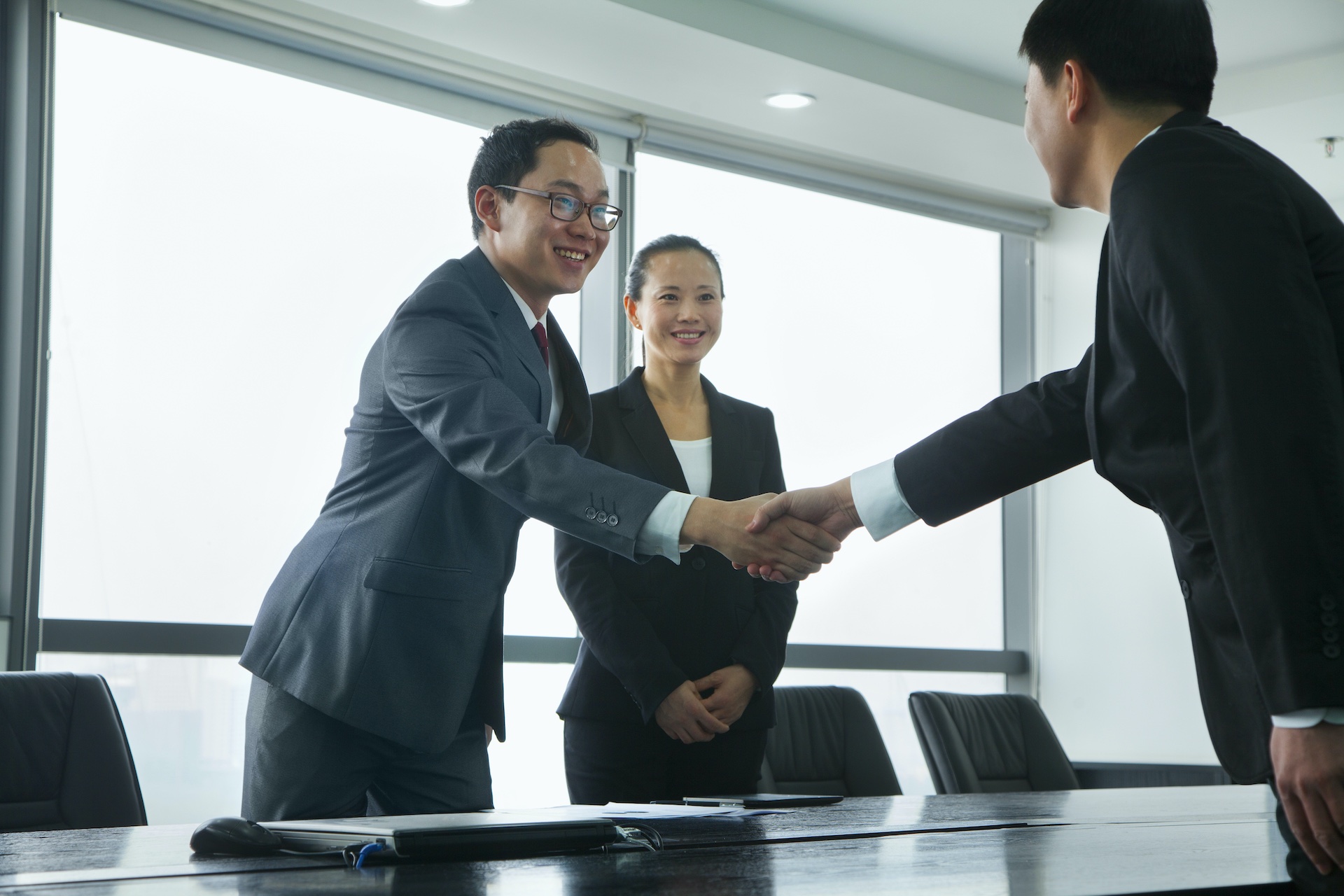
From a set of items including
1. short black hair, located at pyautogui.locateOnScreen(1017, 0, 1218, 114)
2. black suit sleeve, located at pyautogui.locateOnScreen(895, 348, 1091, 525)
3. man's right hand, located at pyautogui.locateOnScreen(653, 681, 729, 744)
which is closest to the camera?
short black hair, located at pyautogui.locateOnScreen(1017, 0, 1218, 114)

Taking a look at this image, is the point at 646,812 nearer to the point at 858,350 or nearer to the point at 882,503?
the point at 882,503

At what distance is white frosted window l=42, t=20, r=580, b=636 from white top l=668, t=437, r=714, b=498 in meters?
1.51

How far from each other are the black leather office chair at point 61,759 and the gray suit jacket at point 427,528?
35 centimetres

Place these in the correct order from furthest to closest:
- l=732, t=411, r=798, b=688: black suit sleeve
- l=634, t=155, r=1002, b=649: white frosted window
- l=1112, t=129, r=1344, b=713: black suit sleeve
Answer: l=634, t=155, r=1002, b=649: white frosted window → l=732, t=411, r=798, b=688: black suit sleeve → l=1112, t=129, r=1344, b=713: black suit sleeve

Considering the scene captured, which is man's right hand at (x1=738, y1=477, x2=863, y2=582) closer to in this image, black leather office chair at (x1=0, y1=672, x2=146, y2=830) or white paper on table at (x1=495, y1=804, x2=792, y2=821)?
white paper on table at (x1=495, y1=804, x2=792, y2=821)

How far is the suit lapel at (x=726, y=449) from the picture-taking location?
2.70 meters

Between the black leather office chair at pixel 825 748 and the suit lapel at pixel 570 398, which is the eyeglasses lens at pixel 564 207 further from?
the black leather office chair at pixel 825 748

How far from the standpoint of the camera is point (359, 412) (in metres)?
1.91

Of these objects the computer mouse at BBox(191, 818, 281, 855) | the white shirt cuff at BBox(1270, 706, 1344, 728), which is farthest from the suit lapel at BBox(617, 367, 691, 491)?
the white shirt cuff at BBox(1270, 706, 1344, 728)

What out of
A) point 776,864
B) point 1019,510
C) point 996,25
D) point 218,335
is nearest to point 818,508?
point 776,864

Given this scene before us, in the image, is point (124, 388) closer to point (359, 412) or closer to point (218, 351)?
point (218, 351)

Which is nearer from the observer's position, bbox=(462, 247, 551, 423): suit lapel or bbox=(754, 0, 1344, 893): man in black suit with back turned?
bbox=(754, 0, 1344, 893): man in black suit with back turned

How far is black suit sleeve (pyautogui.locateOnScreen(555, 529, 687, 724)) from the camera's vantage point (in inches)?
93.6

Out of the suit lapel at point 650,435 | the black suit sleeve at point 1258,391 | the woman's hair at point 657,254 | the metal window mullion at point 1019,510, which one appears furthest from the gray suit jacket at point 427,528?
the metal window mullion at point 1019,510
